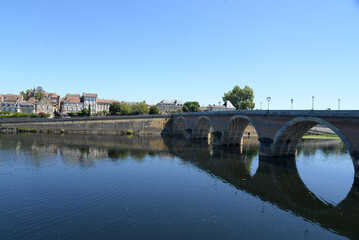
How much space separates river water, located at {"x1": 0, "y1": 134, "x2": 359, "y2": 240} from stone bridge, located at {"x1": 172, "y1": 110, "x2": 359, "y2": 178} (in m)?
5.35

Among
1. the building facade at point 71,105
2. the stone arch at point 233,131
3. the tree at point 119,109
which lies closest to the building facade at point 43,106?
the building facade at point 71,105

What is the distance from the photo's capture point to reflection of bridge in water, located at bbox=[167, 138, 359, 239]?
15932 mm

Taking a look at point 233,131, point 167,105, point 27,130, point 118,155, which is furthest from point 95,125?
point 167,105

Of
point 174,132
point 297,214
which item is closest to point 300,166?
point 297,214

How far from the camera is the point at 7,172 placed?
78.9 ft

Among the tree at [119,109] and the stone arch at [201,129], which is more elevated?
the tree at [119,109]

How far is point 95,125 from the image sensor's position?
255ft

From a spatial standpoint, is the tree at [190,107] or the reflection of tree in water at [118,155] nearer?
the reflection of tree in water at [118,155]

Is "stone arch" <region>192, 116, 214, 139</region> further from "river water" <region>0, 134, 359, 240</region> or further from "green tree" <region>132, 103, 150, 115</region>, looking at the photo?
"green tree" <region>132, 103, 150, 115</region>

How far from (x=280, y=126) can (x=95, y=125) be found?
203 feet

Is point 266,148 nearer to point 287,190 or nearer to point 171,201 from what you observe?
point 287,190

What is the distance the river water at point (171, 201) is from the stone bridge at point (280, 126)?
535 centimetres

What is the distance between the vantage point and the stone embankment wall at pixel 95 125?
74.1 metres

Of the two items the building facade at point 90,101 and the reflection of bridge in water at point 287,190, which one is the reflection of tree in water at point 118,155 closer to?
the reflection of bridge in water at point 287,190
